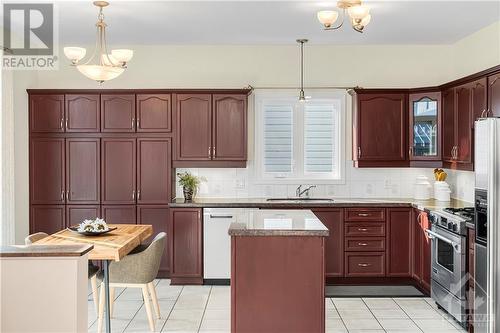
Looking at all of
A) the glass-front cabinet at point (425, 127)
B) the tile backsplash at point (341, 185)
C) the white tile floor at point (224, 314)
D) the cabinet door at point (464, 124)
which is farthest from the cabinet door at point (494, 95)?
the tile backsplash at point (341, 185)

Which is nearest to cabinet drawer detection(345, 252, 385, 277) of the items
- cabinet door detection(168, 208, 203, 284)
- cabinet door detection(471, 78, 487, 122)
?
cabinet door detection(168, 208, 203, 284)

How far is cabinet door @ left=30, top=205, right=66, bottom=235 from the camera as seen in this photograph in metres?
6.66

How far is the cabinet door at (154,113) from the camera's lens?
6.65 meters

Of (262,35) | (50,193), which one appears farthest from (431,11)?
(50,193)

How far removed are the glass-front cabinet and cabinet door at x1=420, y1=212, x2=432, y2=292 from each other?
0.86 meters

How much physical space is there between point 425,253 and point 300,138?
208 centimetres

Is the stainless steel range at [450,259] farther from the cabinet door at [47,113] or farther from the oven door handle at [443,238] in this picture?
the cabinet door at [47,113]

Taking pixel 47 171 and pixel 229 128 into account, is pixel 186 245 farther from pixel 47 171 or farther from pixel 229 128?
pixel 47 171

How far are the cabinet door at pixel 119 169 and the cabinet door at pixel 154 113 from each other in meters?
0.25

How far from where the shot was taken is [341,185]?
709cm

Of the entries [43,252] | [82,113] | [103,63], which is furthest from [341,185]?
[43,252]

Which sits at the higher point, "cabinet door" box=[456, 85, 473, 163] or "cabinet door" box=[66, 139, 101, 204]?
"cabinet door" box=[456, 85, 473, 163]

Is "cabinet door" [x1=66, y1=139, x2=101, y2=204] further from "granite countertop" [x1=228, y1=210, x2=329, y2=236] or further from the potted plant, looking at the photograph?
"granite countertop" [x1=228, y1=210, x2=329, y2=236]

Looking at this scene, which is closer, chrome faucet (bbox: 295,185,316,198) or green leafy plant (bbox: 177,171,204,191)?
green leafy plant (bbox: 177,171,204,191)
